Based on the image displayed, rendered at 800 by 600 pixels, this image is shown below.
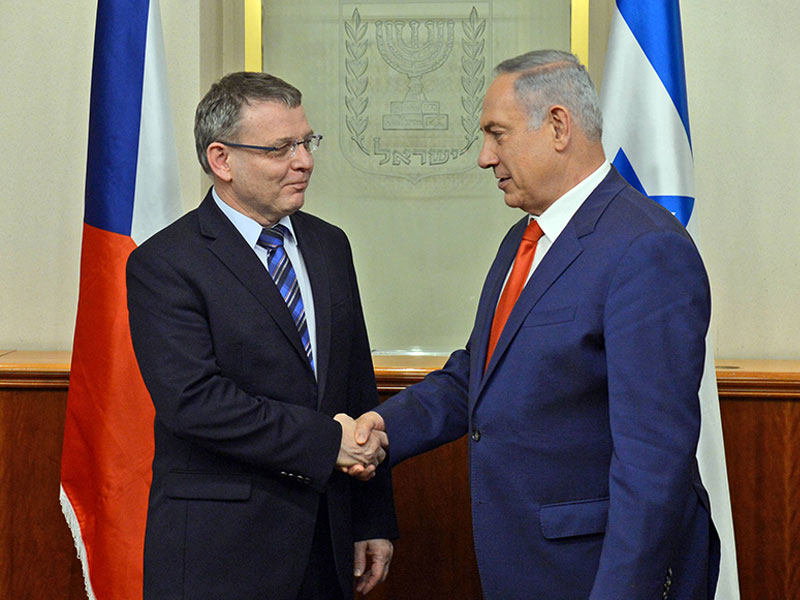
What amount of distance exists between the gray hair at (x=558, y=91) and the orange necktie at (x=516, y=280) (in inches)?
9.0

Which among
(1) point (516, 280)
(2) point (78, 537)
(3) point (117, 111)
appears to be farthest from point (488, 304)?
(2) point (78, 537)

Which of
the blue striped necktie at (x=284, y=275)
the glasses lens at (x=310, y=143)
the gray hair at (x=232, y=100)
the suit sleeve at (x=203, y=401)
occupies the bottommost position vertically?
the suit sleeve at (x=203, y=401)

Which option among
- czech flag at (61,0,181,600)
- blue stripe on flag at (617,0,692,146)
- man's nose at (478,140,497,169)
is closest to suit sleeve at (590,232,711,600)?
man's nose at (478,140,497,169)

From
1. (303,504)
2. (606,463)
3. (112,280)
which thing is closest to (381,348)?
(112,280)

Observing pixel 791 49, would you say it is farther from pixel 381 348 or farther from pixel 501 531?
pixel 501 531

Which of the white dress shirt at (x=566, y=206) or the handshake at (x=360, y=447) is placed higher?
the white dress shirt at (x=566, y=206)

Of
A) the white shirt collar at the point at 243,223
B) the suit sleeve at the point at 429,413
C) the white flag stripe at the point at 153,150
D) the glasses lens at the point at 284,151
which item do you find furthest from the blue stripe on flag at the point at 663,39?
the white flag stripe at the point at 153,150

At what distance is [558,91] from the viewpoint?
5.87 ft

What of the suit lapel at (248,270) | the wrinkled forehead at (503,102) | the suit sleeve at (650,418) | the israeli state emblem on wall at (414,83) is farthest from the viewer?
the israeli state emblem on wall at (414,83)

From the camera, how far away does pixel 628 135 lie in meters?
2.63

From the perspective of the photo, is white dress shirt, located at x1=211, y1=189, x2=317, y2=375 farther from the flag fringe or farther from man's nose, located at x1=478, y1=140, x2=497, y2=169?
the flag fringe

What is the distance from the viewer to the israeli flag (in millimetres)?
2592

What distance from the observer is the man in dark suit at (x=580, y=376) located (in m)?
1.53

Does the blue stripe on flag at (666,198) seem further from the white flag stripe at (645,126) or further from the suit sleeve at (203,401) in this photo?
the suit sleeve at (203,401)
